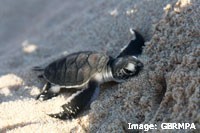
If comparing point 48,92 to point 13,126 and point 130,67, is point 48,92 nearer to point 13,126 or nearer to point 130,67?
point 13,126

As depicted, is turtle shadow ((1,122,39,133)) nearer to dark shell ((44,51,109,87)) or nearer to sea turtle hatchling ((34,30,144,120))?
sea turtle hatchling ((34,30,144,120))

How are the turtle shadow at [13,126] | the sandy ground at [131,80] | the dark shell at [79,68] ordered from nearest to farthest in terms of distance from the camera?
the sandy ground at [131,80] < the turtle shadow at [13,126] < the dark shell at [79,68]

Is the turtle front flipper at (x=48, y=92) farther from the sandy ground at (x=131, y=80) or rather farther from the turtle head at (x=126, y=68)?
the turtle head at (x=126, y=68)

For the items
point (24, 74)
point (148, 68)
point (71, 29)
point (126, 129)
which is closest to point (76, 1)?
point (71, 29)

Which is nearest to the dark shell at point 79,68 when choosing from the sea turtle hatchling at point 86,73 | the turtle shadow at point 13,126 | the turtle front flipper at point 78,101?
the sea turtle hatchling at point 86,73

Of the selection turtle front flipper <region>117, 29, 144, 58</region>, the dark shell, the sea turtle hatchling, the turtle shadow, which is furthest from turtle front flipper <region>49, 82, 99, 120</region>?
turtle front flipper <region>117, 29, 144, 58</region>

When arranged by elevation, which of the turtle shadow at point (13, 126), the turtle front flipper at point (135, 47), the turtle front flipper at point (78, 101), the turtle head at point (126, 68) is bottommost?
the turtle shadow at point (13, 126)
